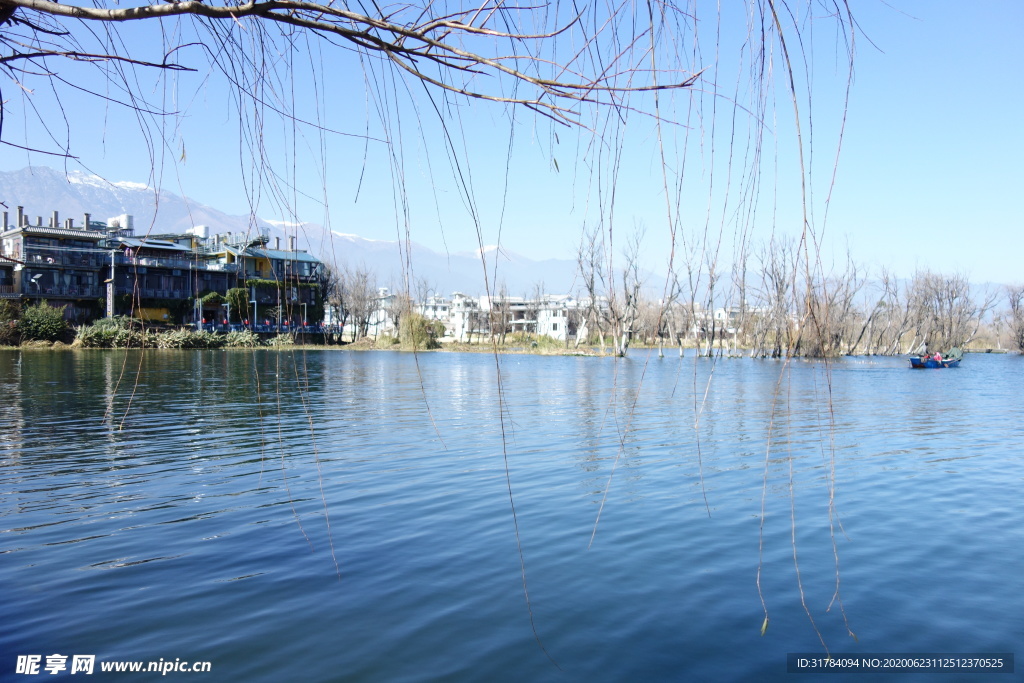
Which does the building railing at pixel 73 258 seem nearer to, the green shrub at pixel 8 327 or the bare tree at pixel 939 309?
the green shrub at pixel 8 327

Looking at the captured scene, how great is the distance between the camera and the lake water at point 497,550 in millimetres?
4426

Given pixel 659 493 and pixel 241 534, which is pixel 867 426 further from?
pixel 241 534

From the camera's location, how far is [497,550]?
637 centimetres

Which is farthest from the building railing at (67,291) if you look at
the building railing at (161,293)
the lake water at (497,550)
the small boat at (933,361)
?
the small boat at (933,361)

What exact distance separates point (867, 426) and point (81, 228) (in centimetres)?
6293

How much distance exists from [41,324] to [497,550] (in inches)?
2035

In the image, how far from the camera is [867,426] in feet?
51.5

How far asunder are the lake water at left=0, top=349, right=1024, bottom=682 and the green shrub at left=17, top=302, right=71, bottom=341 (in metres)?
39.9

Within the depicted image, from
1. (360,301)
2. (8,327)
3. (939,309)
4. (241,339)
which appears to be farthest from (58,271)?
(939,309)

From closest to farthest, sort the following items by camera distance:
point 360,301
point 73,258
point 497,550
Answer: point 497,550 → point 73,258 → point 360,301

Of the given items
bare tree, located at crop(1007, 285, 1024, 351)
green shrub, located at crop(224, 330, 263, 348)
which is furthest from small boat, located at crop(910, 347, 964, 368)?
green shrub, located at crop(224, 330, 263, 348)

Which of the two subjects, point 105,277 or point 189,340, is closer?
point 189,340

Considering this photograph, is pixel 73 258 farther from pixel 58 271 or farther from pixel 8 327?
pixel 8 327

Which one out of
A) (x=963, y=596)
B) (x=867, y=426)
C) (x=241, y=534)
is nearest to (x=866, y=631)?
(x=963, y=596)
